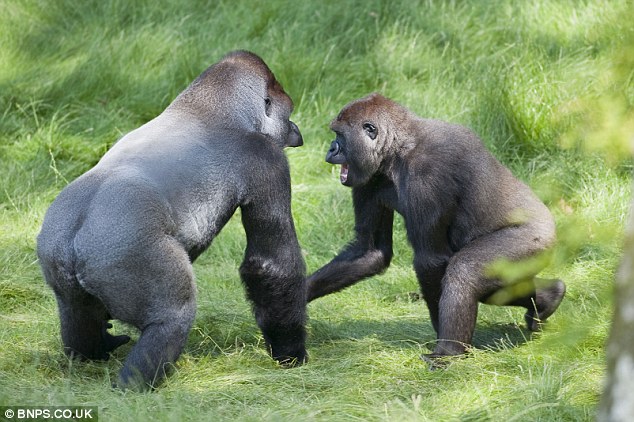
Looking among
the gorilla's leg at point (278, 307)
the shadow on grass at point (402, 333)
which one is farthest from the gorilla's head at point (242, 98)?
the shadow on grass at point (402, 333)

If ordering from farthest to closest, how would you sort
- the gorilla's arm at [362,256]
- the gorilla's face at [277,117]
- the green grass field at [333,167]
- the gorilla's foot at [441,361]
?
the gorilla's arm at [362,256]
the gorilla's face at [277,117]
the gorilla's foot at [441,361]
the green grass field at [333,167]

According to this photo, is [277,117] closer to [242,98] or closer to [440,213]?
[242,98]

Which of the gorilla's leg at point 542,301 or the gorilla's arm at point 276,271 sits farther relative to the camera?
the gorilla's leg at point 542,301

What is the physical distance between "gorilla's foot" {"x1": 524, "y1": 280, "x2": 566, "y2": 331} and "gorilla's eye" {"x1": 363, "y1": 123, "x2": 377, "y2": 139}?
1.08 m

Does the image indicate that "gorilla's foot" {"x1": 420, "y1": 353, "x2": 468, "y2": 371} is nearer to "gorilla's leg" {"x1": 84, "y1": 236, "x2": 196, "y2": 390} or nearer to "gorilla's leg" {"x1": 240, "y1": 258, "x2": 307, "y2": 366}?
"gorilla's leg" {"x1": 240, "y1": 258, "x2": 307, "y2": 366}

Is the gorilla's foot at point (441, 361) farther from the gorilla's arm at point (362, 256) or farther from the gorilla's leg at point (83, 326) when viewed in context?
the gorilla's leg at point (83, 326)

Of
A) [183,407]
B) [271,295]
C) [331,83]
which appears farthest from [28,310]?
[331,83]

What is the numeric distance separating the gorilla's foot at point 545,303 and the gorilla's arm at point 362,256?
77 centimetres

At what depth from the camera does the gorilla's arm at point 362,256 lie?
473 cm

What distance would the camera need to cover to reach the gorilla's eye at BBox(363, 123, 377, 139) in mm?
Answer: 4570

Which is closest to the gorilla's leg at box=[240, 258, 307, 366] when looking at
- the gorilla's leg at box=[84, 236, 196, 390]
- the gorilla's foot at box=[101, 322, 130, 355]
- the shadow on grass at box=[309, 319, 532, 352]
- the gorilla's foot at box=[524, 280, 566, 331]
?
the shadow on grass at box=[309, 319, 532, 352]

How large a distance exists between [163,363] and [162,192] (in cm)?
67

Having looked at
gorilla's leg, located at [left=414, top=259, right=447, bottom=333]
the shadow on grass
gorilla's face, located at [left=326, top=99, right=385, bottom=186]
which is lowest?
the shadow on grass

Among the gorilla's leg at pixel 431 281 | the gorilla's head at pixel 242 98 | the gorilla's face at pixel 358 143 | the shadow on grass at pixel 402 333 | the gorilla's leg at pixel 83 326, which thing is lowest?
the shadow on grass at pixel 402 333
